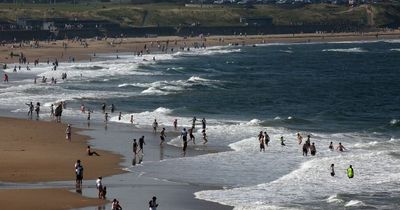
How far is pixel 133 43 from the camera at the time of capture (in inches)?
5856

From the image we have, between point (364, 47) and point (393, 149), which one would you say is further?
point (364, 47)

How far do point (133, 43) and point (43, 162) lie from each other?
107524 mm

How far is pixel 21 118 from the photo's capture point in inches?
2275

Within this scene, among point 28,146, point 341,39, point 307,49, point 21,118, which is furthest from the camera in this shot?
point 341,39

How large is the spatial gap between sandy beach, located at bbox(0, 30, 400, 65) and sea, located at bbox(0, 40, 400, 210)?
5440 millimetres

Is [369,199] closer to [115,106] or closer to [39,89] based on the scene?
[115,106]

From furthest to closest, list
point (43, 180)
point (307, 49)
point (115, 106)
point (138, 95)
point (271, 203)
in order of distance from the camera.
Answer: point (307, 49), point (138, 95), point (115, 106), point (43, 180), point (271, 203)

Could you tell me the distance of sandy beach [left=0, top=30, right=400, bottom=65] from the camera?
11769 centimetres

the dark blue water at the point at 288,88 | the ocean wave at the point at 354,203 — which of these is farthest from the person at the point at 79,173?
the dark blue water at the point at 288,88

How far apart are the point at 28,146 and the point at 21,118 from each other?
11518mm

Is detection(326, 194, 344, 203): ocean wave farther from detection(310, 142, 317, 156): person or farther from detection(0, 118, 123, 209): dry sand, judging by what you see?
detection(310, 142, 317, 156): person

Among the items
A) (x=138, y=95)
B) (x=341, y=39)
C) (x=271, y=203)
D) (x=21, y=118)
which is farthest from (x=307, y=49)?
(x=271, y=203)

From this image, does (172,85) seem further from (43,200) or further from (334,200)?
(43,200)

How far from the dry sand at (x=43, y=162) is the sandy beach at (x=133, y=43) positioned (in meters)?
55.3
